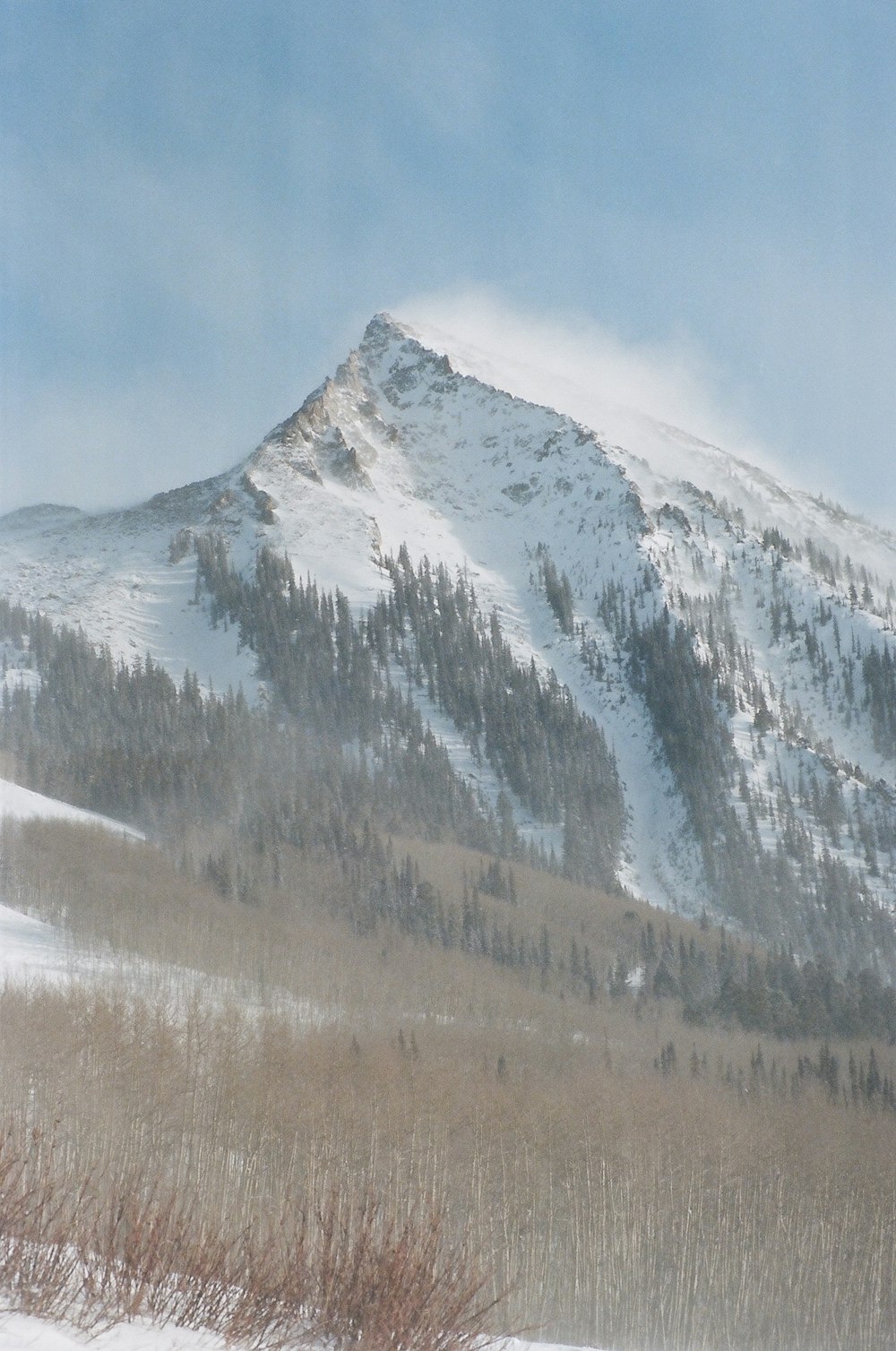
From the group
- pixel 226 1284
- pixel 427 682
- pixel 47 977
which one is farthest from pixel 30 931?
pixel 427 682

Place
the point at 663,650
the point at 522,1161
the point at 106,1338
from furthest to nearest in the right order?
the point at 663,650
the point at 522,1161
the point at 106,1338

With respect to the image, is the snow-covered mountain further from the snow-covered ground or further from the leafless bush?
the leafless bush

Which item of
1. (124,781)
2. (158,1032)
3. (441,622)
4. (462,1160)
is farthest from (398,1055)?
(441,622)

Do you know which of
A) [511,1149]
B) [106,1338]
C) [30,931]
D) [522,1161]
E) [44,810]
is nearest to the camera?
[106,1338]

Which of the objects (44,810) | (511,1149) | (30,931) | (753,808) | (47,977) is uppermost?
(753,808)

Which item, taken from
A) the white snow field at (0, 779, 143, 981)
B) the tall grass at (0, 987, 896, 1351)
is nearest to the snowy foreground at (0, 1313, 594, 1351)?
the tall grass at (0, 987, 896, 1351)

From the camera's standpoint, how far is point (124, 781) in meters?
104

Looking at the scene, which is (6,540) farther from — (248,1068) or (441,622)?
(248,1068)

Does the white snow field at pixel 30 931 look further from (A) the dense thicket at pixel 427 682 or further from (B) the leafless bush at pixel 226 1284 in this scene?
(A) the dense thicket at pixel 427 682

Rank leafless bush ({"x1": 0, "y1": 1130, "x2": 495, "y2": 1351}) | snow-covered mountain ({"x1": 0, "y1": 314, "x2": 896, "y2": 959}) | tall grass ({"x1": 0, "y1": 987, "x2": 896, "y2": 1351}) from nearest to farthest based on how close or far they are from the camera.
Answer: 1. leafless bush ({"x1": 0, "y1": 1130, "x2": 495, "y2": 1351})
2. tall grass ({"x1": 0, "y1": 987, "x2": 896, "y2": 1351})
3. snow-covered mountain ({"x1": 0, "y1": 314, "x2": 896, "y2": 959})

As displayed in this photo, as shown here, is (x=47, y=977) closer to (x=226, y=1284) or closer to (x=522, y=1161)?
(x=522, y=1161)

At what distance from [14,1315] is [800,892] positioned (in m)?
125

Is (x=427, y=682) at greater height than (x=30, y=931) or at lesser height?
greater

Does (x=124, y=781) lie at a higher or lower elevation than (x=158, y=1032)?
higher
